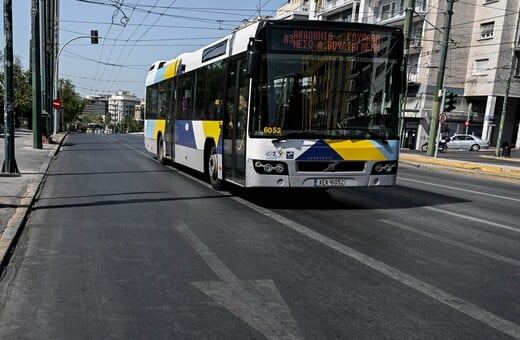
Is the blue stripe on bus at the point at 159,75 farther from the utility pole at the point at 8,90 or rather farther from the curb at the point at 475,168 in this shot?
the curb at the point at 475,168

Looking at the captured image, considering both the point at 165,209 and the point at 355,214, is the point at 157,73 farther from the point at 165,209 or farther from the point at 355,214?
the point at 355,214

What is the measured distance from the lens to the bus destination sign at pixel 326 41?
783 centimetres

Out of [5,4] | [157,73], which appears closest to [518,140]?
[157,73]

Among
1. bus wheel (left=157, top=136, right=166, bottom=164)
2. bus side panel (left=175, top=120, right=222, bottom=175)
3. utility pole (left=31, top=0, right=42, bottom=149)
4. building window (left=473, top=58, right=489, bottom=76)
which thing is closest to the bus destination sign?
bus side panel (left=175, top=120, right=222, bottom=175)

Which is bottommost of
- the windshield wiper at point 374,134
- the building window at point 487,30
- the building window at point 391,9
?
the windshield wiper at point 374,134

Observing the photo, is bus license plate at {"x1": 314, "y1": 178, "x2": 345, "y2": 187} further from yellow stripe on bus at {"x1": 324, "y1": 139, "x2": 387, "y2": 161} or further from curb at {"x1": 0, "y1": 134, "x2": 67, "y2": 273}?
curb at {"x1": 0, "y1": 134, "x2": 67, "y2": 273}

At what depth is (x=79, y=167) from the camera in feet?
48.2

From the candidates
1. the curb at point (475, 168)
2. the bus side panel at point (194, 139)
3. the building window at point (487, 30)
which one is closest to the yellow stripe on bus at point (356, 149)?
the bus side panel at point (194, 139)

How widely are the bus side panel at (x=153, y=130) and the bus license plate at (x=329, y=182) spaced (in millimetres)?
8357

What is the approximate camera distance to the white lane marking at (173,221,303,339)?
3.63 metres

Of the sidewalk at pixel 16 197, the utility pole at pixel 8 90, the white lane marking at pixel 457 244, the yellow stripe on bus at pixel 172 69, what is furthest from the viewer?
the yellow stripe on bus at pixel 172 69

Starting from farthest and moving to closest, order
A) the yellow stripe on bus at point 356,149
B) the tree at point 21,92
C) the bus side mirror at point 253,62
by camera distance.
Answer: the tree at point 21,92 → the yellow stripe on bus at point 356,149 → the bus side mirror at point 253,62

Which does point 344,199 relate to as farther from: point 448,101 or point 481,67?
point 481,67

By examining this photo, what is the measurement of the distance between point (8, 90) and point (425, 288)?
10.7 metres
